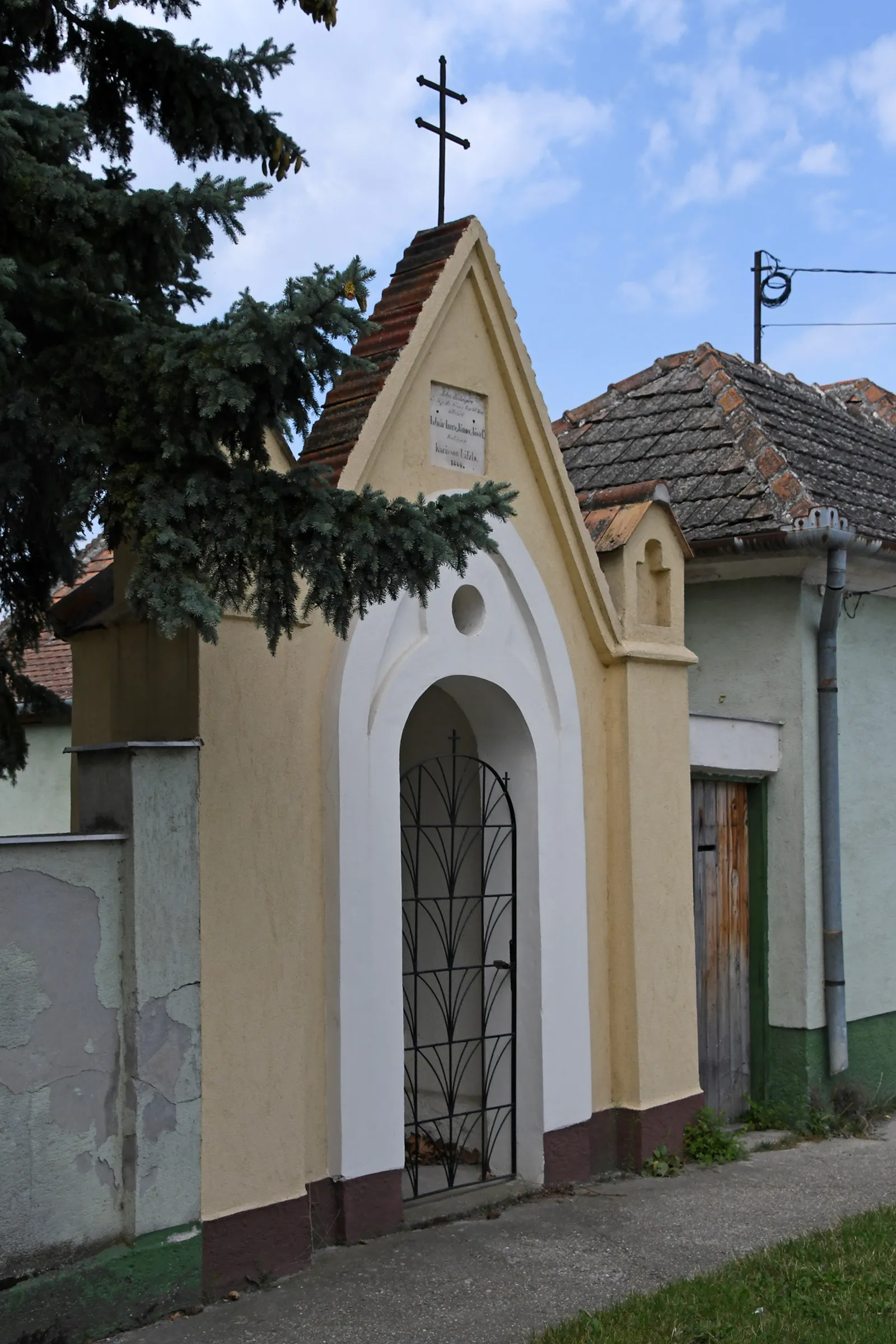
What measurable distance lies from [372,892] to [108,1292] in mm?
1902

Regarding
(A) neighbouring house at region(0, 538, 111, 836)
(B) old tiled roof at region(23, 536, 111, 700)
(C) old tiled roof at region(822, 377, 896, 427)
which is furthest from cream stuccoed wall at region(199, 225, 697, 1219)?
(A) neighbouring house at region(0, 538, 111, 836)

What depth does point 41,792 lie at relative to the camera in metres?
15.9

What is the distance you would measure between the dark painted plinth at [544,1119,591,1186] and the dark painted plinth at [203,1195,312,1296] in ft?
5.35

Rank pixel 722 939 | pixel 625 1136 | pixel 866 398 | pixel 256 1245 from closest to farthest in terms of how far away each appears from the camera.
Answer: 1. pixel 256 1245
2. pixel 625 1136
3. pixel 722 939
4. pixel 866 398

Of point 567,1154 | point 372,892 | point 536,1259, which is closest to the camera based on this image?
point 536,1259

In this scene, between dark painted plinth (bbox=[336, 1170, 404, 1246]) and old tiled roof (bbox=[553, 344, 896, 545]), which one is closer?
dark painted plinth (bbox=[336, 1170, 404, 1246])

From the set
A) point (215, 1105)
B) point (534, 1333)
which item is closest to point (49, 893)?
point (215, 1105)

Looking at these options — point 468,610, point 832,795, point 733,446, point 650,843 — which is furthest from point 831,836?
point 468,610

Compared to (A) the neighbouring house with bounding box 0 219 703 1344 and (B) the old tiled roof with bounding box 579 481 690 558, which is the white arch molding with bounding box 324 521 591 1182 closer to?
(A) the neighbouring house with bounding box 0 219 703 1344

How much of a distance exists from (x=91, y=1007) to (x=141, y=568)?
1.72 m

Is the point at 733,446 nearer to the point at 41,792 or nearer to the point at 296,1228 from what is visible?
the point at 296,1228

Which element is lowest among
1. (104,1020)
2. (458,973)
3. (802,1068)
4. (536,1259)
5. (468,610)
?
(536,1259)

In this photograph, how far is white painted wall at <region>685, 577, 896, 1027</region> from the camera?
8898 millimetres

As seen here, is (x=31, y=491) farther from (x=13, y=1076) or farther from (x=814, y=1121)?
(x=814, y=1121)
